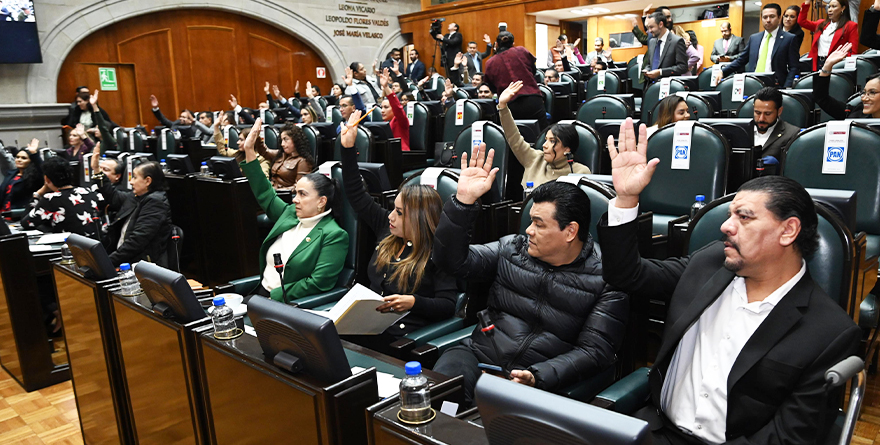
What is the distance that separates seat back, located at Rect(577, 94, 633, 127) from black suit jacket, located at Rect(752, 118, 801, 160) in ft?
4.03

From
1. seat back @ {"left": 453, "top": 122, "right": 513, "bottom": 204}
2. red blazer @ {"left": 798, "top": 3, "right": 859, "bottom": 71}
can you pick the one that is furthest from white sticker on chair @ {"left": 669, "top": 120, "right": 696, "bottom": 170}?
red blazer @ {"left": 798, "top": 3, "right": 859, "bottom": 71}

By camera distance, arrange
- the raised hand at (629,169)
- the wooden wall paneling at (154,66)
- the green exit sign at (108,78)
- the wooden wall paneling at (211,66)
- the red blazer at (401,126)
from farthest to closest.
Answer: the wooden wall paneling at (211,66)
the wooden wall paneling at (154,66)
the green exit sign at (108,78)
the red blazer at (401,126)
the raised hand at (629,169)

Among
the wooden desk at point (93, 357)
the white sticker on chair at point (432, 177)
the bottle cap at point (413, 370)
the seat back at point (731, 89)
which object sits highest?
the seat back at point (731, 89)

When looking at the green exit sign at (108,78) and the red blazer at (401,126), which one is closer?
the red blazer at (401,126)

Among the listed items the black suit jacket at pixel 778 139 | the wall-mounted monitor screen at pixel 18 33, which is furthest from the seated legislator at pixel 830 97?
the wall-mounted monitor screen at pixel 18 33

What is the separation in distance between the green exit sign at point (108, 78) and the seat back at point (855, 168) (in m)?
10.9

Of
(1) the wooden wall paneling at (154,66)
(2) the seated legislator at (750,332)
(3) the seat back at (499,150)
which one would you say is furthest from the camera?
(1) the wooden wall paneling at (154,66)

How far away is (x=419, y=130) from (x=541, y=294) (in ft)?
13.5

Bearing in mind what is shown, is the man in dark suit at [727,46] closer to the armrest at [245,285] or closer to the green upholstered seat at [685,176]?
the green upholstered seat at [685,176]

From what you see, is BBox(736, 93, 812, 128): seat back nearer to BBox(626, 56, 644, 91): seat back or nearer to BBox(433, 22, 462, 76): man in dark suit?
BBox(626, 56, 644, 91): seat back

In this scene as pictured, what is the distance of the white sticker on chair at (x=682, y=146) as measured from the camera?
2.91 metres

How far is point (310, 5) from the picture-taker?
12445mm

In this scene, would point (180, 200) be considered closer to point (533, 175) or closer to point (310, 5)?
point (533, 175)

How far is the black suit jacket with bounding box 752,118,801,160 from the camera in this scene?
131 inches
